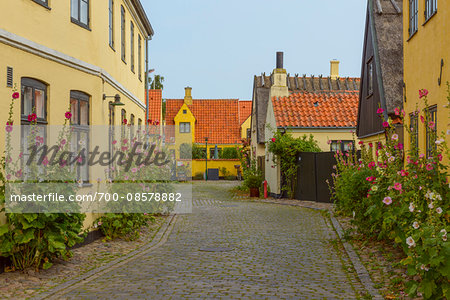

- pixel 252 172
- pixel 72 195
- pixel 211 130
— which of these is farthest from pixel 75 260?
pixel 211 130

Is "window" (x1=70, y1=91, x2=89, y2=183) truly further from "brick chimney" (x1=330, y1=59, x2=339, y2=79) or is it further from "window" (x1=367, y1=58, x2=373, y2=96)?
"brick chimney" (x1=330, y1=59, x2=339, y2=79)

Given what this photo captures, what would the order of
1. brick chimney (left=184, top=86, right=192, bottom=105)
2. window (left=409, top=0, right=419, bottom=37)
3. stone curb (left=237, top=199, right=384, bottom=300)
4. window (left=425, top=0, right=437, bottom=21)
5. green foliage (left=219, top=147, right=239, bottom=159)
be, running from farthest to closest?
brick chimney (left=184, top=86, right=192, bottom=105), green foliage (left=219, top=147, right=239, bottom=159), window (left=409, top=0, right=419, bottom=37), window (left=425, top=0, right=437, bottom=21), stone curb (left=237, top=199, right=384, bottom=300)

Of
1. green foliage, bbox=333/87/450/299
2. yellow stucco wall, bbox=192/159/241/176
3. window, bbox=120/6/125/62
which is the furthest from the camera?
yellow stucco wall, bbox=192/159/241/176

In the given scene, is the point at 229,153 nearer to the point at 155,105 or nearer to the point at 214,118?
the point at 214,118

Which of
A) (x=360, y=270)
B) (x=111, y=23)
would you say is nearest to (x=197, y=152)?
(x=111, y=23)

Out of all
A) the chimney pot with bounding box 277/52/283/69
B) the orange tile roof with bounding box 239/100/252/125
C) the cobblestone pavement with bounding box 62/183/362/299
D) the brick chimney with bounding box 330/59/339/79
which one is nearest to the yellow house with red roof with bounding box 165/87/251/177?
the orange tile roof with bounding box 239/100/252/125

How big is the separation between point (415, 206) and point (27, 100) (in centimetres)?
606

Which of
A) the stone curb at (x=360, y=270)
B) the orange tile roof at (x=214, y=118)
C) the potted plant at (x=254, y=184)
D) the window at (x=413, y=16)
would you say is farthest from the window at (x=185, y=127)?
the window at (x=413, y=16)

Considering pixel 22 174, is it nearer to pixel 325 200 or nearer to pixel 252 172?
pixel 325 200

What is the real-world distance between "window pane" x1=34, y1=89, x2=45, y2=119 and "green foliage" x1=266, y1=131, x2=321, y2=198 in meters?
13.8

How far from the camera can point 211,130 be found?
2197 inches

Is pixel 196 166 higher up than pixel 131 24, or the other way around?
pixel 131 24

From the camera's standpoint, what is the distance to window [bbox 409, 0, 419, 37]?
1148cm

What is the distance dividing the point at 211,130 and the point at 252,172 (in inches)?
1159
